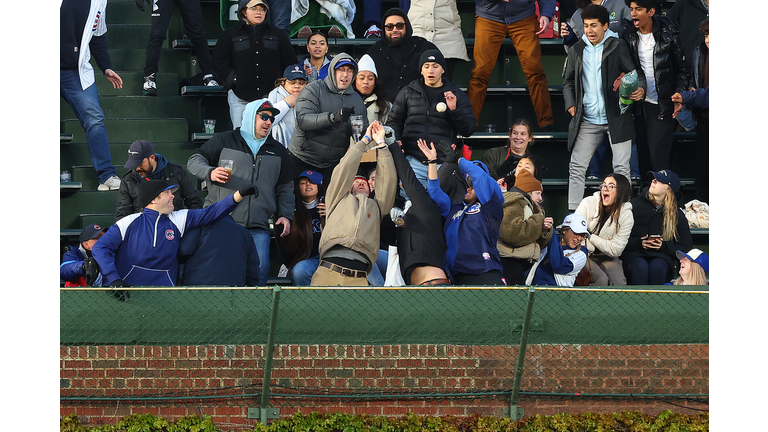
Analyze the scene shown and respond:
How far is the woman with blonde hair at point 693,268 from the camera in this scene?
9.13m

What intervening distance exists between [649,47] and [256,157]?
4778 mm

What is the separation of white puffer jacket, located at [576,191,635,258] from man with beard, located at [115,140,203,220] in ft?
12.3

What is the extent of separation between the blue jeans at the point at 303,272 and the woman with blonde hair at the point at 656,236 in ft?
9.96

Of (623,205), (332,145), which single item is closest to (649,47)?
(623,205)

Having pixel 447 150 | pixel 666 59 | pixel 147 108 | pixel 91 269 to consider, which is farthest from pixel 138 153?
pixel 666 59

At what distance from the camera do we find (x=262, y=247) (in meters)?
9.15

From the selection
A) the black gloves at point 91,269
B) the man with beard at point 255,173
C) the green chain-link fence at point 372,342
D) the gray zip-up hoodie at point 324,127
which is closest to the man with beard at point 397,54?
the gray zip-up hoodie at point 324,127

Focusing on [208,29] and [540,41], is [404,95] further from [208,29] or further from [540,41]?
[208,29]

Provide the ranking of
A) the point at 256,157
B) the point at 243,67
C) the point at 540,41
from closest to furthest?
the point at 256,157
the point at 243,67
the point at 540,41

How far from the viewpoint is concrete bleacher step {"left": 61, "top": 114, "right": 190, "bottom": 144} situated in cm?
1170

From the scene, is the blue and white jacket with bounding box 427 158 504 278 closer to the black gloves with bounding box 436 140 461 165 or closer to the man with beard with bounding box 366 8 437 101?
the black gloves with bounding box 436 140 461 165

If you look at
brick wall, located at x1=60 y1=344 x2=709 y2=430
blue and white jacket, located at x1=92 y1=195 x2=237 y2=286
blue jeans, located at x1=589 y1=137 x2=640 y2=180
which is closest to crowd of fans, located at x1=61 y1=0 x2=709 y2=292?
blue and white jacket, located at x1=92 y1=195 x2=237 y2=286

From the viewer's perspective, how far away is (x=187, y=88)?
11.9 m

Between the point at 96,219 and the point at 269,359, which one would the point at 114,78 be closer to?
the point at 96,219
